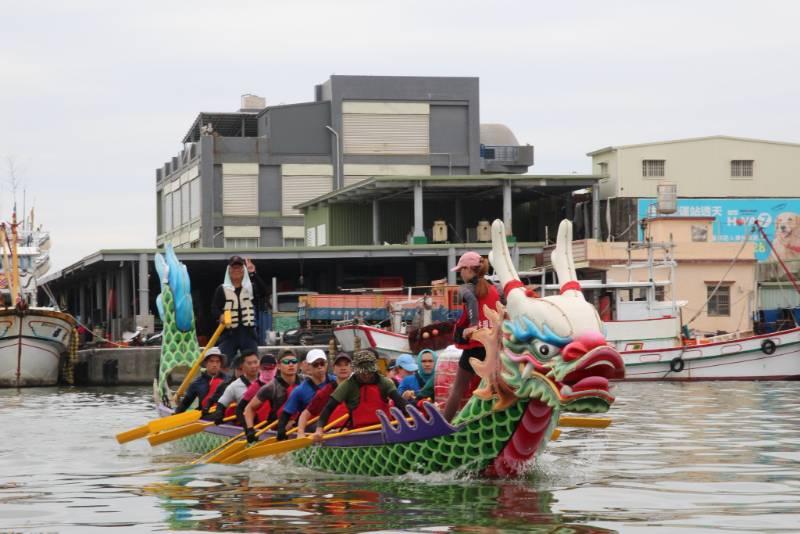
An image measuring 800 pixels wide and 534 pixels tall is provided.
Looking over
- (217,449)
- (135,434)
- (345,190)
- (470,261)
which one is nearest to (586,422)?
(470,261)

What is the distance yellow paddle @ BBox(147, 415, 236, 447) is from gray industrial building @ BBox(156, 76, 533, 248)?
178 feet

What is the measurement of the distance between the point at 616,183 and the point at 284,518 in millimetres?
52376

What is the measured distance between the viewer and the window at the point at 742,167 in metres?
65.1

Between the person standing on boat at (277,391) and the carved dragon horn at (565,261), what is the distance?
14.8ft

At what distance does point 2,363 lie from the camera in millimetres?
44281

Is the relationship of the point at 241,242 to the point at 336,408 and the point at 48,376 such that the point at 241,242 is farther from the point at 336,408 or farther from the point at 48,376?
the point at 336,408

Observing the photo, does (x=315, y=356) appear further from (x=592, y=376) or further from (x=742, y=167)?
(x=742, y=167)

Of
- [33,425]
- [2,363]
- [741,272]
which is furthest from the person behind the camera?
[741,272]

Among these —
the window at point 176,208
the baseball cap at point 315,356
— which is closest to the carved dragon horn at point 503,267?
the baseball cap at point 315,356

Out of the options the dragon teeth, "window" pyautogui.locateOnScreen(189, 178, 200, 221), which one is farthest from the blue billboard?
the dragon teeth

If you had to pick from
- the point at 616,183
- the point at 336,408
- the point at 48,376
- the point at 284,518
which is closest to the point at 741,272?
the point at 616,183

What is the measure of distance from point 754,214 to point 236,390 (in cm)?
4679

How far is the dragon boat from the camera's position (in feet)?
47.0

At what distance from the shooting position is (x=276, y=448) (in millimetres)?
17297
